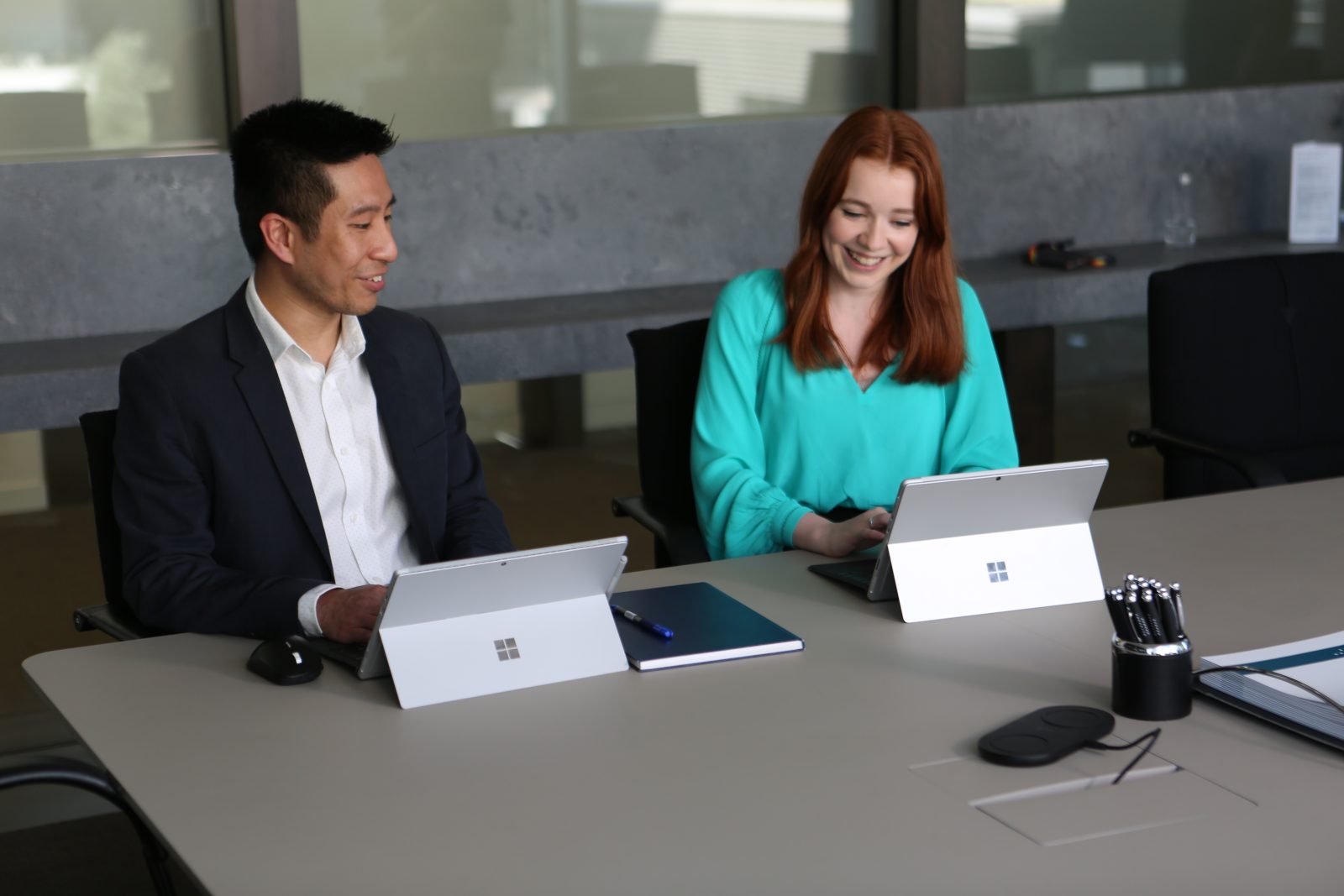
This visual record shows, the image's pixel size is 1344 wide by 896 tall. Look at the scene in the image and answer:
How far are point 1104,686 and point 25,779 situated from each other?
1116mm

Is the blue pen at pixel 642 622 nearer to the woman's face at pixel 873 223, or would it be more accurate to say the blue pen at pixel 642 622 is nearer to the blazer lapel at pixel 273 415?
the blazer lapel at pixel 273 415

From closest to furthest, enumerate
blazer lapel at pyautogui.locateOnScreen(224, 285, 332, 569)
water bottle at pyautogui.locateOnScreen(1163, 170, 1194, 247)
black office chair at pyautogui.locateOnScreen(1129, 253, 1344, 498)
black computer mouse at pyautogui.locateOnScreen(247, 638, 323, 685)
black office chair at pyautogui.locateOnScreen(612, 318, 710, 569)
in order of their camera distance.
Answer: black computer mouse at pyautogui.locateOnScreen(247, 638, 323, 685) < blazer lapel at pyautogui.locateOnScreen(224, 285, 332, 569) < black office chair at pyautogui.locateOnScreen(612, 318, 710, 569) < black office chair at pyautogui.locateOnScreen(1129, 253, 1344, 498) < water bottle at pyautogui.locateOnScreen(1163, 170, 1194, 247)

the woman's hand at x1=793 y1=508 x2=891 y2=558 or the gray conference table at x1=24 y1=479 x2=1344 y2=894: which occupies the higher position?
the woman's hand at x1=793 y1=508 x2=891 y2=558

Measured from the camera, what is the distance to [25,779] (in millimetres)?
1630

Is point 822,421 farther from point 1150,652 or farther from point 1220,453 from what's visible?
point 1150,652

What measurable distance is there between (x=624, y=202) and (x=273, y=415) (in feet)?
6.22

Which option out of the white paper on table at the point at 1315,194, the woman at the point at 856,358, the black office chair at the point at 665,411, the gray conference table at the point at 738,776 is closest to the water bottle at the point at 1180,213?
the white paper on table at the point at 1315,194

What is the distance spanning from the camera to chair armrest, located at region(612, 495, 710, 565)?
2367 millimetres

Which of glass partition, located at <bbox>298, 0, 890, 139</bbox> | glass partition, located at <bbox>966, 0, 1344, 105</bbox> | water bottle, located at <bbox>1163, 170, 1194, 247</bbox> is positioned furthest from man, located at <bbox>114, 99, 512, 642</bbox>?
water bottle, located at <bbox>1163, 170, 1194, 247</bbox>

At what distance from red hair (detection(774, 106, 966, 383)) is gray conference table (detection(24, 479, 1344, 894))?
2.03ft

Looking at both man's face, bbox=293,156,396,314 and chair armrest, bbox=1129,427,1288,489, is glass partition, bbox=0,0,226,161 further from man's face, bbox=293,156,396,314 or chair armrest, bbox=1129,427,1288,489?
chair armrest, bbox=1129,427,1288,489

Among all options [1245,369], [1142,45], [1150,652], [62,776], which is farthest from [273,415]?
[1142,45]

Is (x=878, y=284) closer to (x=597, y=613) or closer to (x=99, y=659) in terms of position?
(x=597, y=613)

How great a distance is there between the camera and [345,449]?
7.03ft
